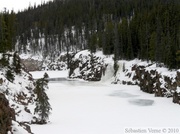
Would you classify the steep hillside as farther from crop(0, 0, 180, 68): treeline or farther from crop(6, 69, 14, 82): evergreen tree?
crop(0, 0, 180, 68): treeline

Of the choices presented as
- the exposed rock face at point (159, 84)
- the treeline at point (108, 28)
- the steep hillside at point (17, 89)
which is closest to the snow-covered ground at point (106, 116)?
the exposed rock face at point (159, 84)

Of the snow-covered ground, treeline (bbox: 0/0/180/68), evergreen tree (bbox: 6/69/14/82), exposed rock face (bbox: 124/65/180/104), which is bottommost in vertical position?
the snow-covered ground

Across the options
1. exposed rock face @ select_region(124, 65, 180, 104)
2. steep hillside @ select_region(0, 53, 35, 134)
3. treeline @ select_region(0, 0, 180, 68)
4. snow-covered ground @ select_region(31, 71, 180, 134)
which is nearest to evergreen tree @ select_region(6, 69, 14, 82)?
steep hillside @ select_region(0, 53, 35, 134)

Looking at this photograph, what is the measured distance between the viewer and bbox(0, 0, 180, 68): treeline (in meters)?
56.9

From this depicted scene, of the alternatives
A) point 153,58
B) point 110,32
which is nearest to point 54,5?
point 110,32

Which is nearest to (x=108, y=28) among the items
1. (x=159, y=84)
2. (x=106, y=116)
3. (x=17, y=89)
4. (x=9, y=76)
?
(x=159, y=84)

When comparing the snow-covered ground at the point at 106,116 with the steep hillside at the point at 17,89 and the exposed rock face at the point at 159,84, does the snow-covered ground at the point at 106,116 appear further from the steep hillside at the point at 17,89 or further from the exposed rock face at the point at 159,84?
the steep hillside at the point at 17,89

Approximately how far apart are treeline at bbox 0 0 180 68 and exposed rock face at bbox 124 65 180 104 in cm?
288

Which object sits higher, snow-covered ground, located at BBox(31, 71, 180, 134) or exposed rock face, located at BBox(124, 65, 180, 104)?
exposed rock face, located at BBox(124, 65, 180, 104)

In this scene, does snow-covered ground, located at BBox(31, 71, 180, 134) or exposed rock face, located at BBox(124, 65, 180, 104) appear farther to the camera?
exposed rock face, located at BBox(124, 65, 180, 104)

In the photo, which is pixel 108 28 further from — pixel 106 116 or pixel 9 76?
pixel 106 116

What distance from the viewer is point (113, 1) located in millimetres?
133125

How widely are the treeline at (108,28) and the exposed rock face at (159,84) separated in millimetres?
2883

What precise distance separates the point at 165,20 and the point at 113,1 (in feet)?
247
